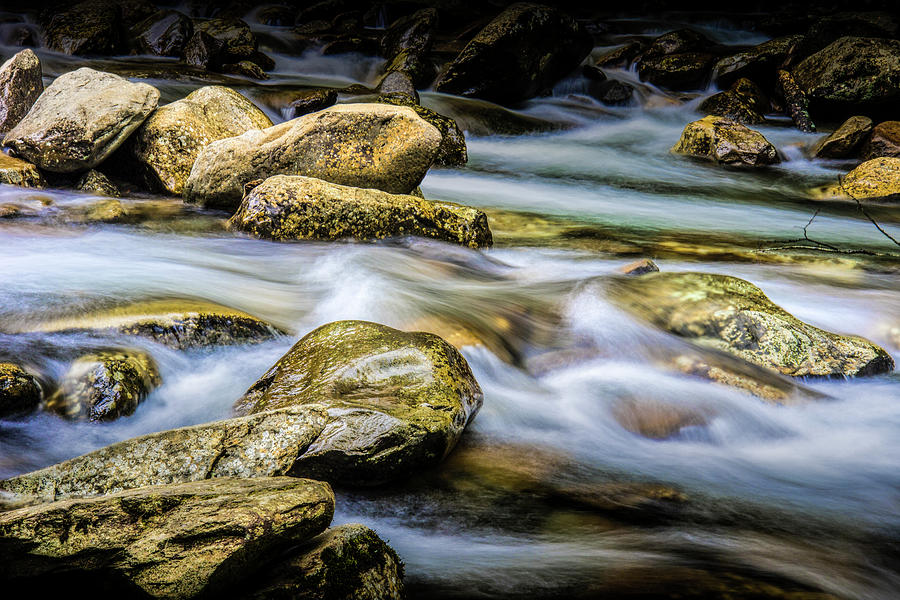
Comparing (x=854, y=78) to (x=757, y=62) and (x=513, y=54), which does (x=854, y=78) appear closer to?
(x=757, y=62)

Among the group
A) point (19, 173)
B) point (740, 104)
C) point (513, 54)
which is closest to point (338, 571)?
point (19, 173)

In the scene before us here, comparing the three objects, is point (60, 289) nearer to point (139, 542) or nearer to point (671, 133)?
point (139, 542)

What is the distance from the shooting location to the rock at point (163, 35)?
56.6 ft

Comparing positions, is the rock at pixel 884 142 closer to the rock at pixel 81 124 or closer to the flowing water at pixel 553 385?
the flowing water at pixel 553 385

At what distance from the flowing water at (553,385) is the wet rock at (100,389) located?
7 cm

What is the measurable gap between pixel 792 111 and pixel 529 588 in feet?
45.6

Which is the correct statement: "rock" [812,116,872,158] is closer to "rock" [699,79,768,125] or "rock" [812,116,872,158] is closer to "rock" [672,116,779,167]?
"rock" [672,116,779,167]

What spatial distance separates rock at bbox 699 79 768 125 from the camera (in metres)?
14.5

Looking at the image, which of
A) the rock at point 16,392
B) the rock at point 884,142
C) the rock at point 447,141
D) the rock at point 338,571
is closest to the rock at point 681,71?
the rock at point 884,142

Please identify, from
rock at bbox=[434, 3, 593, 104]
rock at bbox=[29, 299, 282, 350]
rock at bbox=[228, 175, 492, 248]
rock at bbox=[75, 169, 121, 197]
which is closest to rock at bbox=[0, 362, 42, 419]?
rock at bbox=[29, 299, 282, 350]

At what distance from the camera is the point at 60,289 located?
4.90 metres

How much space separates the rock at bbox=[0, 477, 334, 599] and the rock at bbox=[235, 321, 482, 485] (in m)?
0.97

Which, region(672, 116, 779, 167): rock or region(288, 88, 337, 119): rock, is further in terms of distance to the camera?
region(288, 88, 337, 119): rock

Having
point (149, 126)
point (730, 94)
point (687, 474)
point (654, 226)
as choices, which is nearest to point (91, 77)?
point (149, 126)
